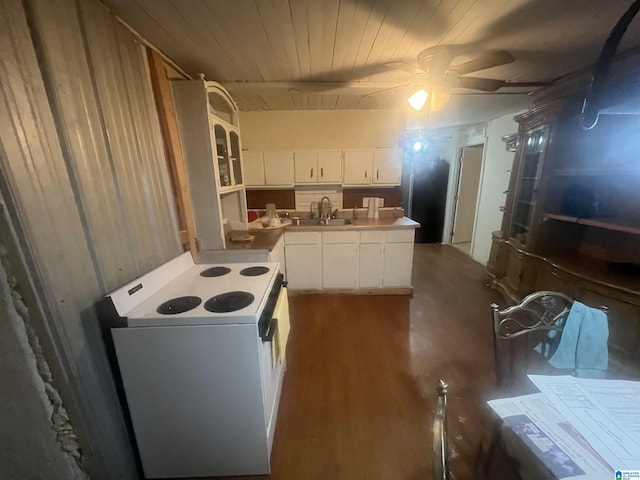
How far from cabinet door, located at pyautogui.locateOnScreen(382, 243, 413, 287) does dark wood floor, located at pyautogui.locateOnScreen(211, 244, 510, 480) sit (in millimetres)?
201

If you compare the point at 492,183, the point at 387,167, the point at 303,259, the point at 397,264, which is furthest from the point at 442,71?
the point at 492,183

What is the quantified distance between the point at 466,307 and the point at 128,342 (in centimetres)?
311

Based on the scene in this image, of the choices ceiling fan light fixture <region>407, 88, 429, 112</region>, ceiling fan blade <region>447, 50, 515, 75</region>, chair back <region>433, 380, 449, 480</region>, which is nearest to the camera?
chair back <region>433, 380, 449, 480</region>

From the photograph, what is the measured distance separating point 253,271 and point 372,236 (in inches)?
70.2

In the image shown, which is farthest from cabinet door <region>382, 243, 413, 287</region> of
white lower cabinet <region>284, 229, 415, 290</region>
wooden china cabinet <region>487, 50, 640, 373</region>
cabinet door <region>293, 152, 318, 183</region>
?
cabinet door <region>293, 152, 318, 183</region>

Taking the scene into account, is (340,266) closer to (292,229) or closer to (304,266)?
(304,266)

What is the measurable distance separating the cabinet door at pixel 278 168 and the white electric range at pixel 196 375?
2.30 metres

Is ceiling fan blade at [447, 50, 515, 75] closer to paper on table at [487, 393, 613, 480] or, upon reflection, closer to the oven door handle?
paper on table at [487, 393, 613, 480]

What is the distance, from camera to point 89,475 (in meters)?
1.11

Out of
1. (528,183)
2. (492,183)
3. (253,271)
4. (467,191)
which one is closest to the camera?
(253,271)

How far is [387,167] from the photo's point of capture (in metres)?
3.43

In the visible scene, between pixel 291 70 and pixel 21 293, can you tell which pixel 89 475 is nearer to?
pixel 21 293

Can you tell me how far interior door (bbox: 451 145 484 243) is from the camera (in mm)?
4887

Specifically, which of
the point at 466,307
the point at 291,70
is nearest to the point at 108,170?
the point at 291,70
